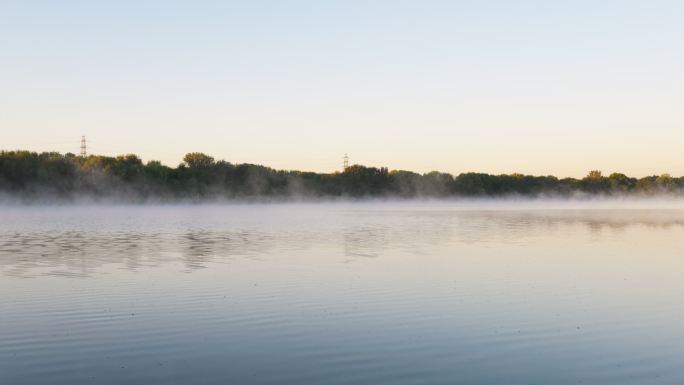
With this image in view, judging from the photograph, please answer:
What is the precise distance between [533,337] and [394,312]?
Result: 15.4ft

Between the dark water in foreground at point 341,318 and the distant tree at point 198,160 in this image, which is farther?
the distant tree at point 198,160

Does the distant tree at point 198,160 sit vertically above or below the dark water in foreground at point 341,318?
above

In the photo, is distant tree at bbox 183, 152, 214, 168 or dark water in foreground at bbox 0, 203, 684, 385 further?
distant tree at bbox 183, 152, 214, 168

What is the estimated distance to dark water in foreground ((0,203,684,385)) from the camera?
1363cm

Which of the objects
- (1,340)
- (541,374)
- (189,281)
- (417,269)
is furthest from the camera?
(417,269)

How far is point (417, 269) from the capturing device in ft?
102

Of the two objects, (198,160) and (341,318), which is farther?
(198,160)

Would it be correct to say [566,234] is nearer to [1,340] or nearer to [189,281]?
[189,281]

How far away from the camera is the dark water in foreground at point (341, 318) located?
1363 centimetres

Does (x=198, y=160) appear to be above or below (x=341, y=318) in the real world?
above

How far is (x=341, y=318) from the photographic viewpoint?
62.5 feet

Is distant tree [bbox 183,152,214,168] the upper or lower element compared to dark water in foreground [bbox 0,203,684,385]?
upper

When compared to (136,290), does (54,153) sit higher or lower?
higher

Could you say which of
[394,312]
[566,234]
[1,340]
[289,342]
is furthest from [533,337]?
[566,234]
